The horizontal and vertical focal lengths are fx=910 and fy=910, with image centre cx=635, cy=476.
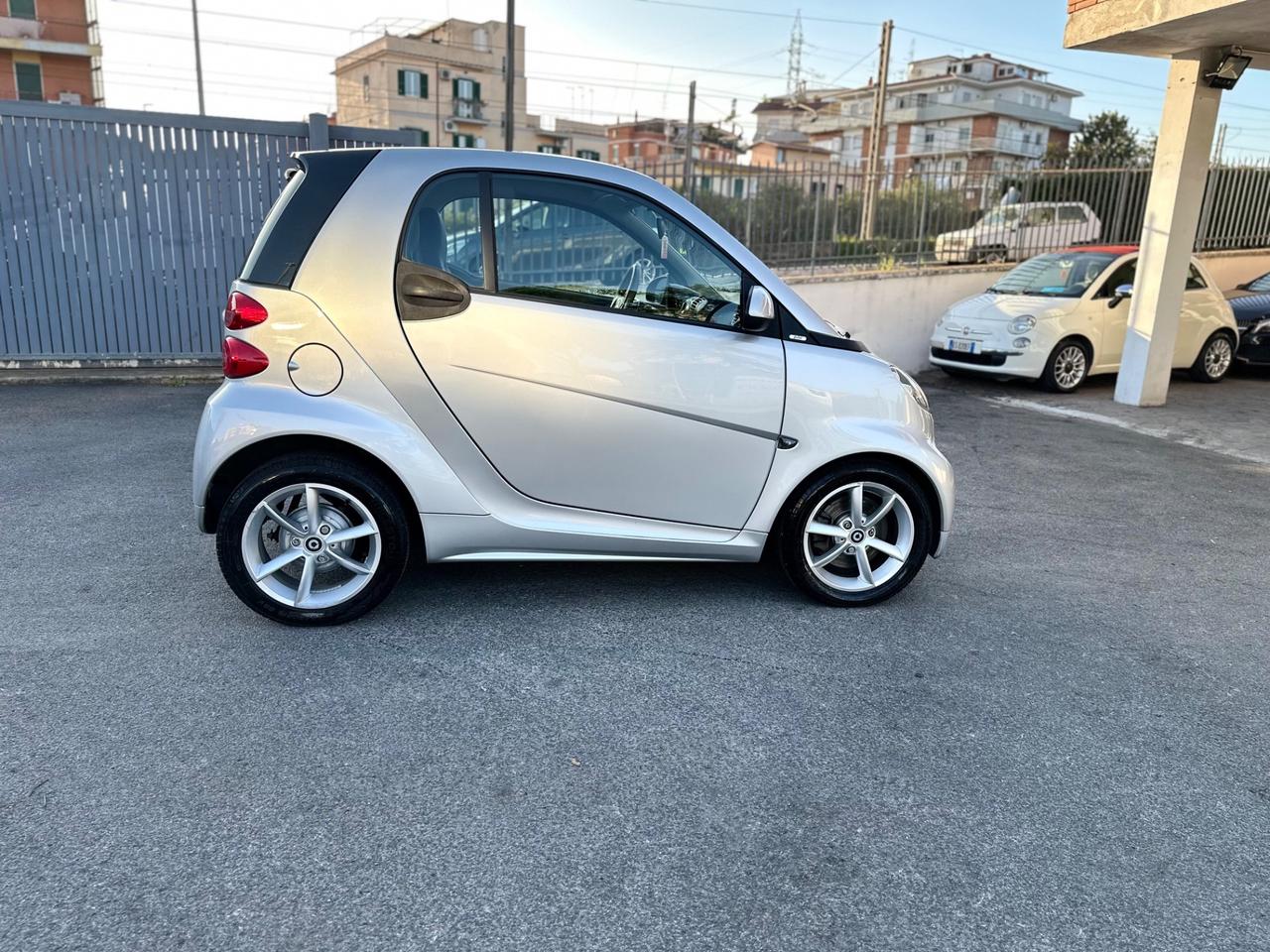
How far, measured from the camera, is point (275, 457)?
3617mm

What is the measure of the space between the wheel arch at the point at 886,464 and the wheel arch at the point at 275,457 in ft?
5.19

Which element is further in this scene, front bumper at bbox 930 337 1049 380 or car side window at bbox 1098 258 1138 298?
car side window at bbox 1098 258 1138 298

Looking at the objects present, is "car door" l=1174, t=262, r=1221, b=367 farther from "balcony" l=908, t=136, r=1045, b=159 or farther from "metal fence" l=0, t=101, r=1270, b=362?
"balcony" l=908, t=136, r=1045, b=159

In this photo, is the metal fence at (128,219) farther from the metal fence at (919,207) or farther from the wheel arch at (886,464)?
the wheel arch at (886,464)

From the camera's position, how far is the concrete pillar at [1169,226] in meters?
9.20

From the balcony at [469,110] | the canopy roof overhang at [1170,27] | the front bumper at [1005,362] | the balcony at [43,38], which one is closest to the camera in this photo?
the canopy roof overhang at [1170,27]

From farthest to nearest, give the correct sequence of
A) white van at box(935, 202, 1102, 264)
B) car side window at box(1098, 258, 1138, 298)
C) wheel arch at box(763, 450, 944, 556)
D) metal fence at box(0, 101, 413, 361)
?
white van at box(935, 202, 1102, 264), car side window at box(1098, 258, 1138, 298), metal fence at box(0, 101, 413, 361), wheel arch at box(763, 450, 944, 556)

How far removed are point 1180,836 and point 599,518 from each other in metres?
2.29

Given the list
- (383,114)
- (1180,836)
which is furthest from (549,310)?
(383,114)

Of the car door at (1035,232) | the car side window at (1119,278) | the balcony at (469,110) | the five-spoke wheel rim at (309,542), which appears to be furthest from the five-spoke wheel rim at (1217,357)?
the balcony at (469,110)

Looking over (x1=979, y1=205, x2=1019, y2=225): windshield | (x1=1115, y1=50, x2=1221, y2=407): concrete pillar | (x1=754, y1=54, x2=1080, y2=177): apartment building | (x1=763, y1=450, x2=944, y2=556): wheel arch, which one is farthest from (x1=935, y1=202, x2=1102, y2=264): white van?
(x1=754, y1=54, x2=1080, y2=177): apartment building

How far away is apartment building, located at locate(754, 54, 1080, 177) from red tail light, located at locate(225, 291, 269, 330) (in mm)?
76166

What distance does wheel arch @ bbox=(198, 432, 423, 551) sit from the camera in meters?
3.59

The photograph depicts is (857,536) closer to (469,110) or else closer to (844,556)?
(844,556)
